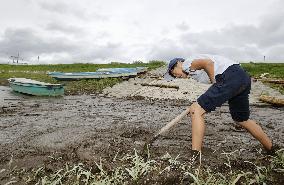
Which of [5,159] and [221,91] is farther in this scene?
[5,159]

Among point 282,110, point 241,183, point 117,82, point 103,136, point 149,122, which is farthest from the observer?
point 117,82

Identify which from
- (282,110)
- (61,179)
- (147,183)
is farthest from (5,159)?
(282,110)

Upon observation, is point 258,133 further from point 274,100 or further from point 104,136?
point 274,100

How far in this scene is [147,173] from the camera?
455 centimetres

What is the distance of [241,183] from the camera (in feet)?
14.0

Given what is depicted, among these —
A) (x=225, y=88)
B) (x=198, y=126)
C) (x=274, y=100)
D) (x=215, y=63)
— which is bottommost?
(x=274, y=100)

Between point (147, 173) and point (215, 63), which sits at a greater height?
point (215, 63)

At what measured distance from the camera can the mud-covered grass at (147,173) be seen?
14.2ft

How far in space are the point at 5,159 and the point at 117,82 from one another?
18179 millimetres

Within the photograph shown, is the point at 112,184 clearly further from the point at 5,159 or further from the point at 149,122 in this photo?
the point at 149,122

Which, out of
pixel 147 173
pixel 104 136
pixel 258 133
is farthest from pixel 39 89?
Answer: pixel 147 173

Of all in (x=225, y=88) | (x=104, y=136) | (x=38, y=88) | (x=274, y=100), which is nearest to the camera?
(x=225, y=88)

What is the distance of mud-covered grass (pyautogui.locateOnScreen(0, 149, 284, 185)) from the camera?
434cm

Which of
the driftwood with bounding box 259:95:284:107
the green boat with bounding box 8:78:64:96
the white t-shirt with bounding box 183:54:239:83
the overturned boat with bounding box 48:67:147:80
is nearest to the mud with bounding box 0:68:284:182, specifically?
the white t-shirt with bounding box 183:54:239:83
